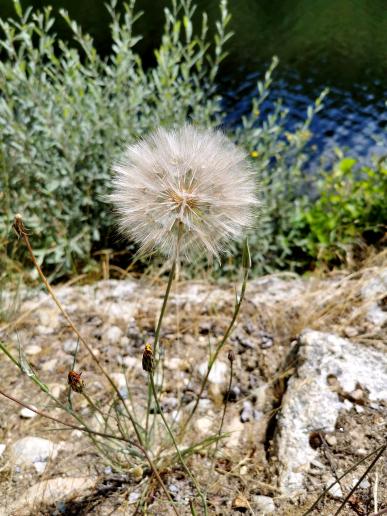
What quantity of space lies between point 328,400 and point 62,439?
120 centimetres

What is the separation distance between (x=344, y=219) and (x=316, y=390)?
8.22 ft

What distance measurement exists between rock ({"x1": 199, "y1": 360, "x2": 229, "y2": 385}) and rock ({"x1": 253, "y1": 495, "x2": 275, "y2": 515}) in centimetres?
78

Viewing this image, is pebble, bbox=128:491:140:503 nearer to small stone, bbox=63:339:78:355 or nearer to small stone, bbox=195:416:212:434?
small stone, bbox=195:416:212:434

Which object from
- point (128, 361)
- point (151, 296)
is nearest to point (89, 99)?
point (151, 296)

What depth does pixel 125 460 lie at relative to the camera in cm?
198

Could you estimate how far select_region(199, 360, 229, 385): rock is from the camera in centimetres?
251

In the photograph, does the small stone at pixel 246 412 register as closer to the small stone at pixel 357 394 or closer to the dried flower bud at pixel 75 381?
the small stone at pixel 357 394

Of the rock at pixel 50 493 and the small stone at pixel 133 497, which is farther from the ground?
the small stone at pixel 133 497

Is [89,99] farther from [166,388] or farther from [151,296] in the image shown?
[166,388]

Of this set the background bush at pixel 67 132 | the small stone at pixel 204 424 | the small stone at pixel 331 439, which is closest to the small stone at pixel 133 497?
the small stone at pixel 204 424

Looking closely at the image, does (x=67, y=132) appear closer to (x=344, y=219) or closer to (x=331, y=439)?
(x=344, y=219)

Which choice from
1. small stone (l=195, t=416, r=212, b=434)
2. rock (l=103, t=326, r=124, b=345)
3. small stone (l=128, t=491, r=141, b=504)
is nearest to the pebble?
small stone (l=128, t=491, r=141, b=504)

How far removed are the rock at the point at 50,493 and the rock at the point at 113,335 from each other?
0.91 m

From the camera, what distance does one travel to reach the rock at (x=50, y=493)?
1.77 meters
